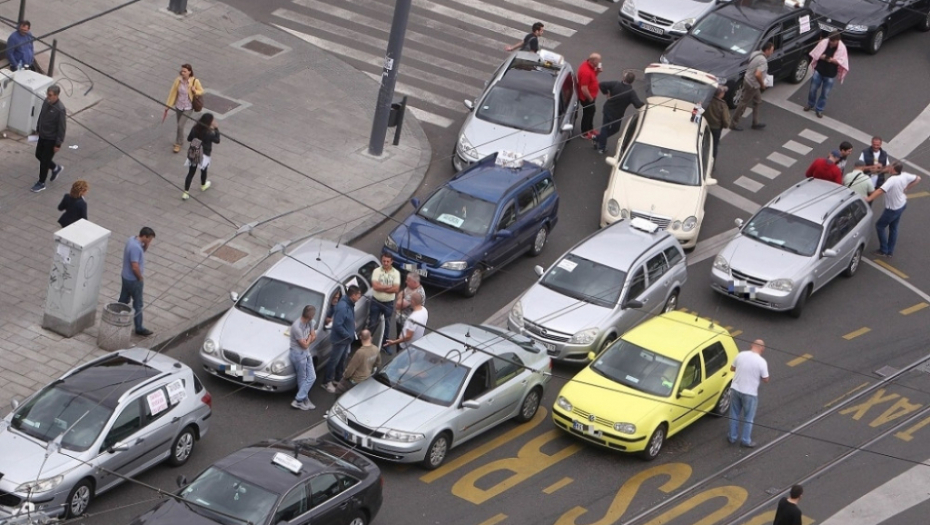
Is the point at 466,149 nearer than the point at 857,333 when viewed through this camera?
No

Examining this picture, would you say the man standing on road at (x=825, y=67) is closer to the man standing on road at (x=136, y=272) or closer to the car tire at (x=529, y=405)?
the car tire at (x=529, y=405)

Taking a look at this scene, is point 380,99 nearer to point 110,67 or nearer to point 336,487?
point 110,67

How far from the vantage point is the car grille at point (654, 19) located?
33428 millimetres

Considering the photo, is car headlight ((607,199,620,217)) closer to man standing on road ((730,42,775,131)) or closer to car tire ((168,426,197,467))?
man standing on road ((730,42,775,131))

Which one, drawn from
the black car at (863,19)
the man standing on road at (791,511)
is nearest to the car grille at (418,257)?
the man standing on road at (791,511)

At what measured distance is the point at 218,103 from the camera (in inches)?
1162

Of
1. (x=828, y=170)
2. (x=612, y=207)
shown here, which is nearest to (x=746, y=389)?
(x=612, y=207)

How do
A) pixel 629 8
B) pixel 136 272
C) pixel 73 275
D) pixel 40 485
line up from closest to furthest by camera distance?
pixel 40 485 < pixel 73 275 < pixel 136 272 < pixel 629 8

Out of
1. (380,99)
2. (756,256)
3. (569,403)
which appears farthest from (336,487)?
(380,99)

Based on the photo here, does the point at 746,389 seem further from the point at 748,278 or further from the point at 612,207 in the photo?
the point at 612,207

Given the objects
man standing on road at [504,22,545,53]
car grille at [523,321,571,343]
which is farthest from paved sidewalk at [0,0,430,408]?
car grille at [523,321,571,343]

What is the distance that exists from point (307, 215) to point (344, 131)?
12.0 ft

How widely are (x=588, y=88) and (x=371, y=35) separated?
588 centimetres

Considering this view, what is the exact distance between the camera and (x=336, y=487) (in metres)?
18.0
